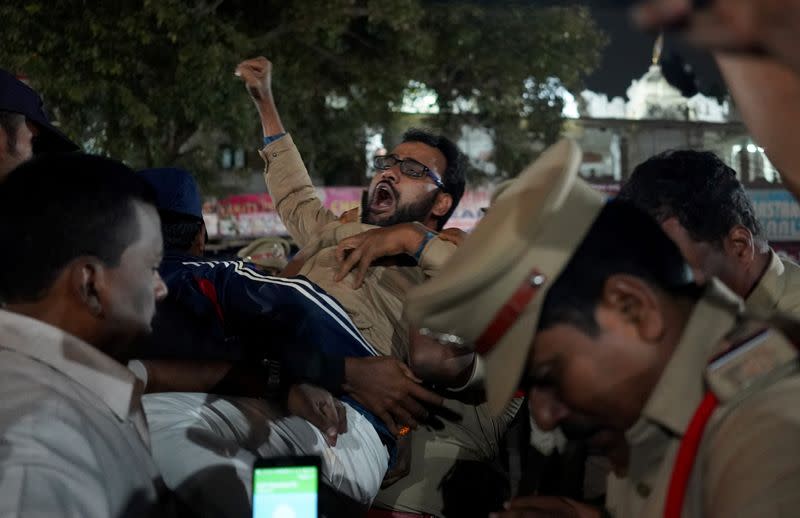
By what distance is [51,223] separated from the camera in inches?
76.7

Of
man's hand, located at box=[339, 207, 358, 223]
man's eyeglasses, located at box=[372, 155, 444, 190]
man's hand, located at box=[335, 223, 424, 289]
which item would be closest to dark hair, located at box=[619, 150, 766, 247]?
man's hand, located at box=[335, 223, 424, 289]

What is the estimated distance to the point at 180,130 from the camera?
1535 cm

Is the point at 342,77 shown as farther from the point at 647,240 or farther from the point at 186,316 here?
the point at 647,240

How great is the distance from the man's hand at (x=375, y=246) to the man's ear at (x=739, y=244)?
1098 mm

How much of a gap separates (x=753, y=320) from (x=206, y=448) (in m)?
1.53

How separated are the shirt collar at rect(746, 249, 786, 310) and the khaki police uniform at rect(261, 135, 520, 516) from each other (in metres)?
1.08

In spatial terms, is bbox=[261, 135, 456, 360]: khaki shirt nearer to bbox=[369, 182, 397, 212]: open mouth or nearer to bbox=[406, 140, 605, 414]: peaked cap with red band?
bbox=[369, 182, 397, 212]: open mouth

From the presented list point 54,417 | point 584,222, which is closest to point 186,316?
point 54,417

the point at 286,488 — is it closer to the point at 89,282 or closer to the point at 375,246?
the point at 89,282

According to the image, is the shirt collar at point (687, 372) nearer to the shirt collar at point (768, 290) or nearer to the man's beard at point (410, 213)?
the shirt collar at point (768, 290)

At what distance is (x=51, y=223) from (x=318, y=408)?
1.18 m

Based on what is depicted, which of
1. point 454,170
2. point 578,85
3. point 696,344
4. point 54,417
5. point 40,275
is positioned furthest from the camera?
point 578,85

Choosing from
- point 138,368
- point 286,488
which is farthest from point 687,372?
point 138,368

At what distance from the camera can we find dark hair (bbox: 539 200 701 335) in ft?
4.94
